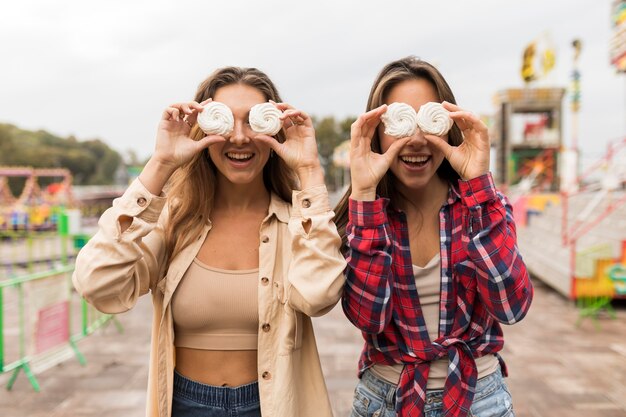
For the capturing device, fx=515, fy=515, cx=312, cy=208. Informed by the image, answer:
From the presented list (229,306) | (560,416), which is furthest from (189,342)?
(560,416)

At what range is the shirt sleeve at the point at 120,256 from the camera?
1.67m

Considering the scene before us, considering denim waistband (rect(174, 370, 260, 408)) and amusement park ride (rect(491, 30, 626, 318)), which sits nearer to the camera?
denim waistband (rect(174, 370, 260, 408))

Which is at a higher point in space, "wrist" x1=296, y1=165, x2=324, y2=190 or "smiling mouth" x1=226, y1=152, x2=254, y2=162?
"smiling mouth" x1=226, y1=152, x2=254, y2=162

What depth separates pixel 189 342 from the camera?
1.83 m

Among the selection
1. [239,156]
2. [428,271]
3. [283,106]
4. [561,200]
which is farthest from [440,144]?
[561,200]

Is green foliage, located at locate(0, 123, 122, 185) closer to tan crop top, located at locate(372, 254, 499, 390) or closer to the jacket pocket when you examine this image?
the jacket pocket

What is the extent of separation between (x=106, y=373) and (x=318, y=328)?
2.81 meters

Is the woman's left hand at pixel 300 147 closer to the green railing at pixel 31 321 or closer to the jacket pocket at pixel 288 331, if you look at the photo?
the jacket pocket at pixel 288 331

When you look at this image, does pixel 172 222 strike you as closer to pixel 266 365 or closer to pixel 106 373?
pixel 266 365

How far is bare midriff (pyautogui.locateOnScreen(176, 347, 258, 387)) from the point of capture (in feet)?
5.92

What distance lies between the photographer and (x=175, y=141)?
1.84 m

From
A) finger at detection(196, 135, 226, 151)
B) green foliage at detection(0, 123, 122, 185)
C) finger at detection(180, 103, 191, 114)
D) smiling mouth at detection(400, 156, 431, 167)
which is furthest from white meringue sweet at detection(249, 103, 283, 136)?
green foliage at detection(0, 123, 122, 185)

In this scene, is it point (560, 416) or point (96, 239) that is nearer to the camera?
point (96, 239)

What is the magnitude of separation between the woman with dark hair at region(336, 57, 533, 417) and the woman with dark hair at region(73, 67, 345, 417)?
0.14m
